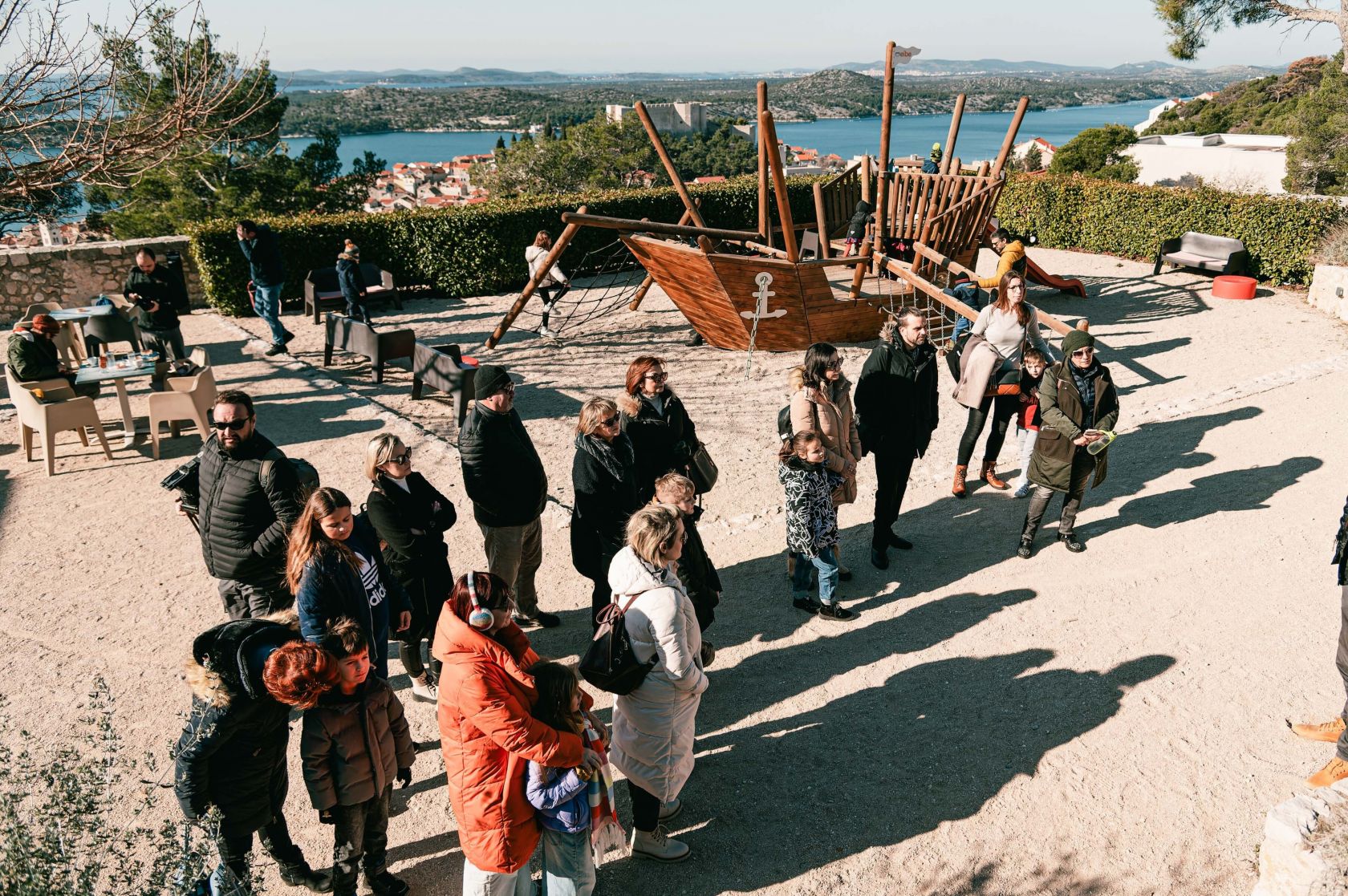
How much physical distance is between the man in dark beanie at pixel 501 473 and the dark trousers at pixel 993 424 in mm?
3490

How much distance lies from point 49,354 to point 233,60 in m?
3.00

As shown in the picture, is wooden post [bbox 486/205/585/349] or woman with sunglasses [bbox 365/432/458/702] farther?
wooden post [bbox 486/205/585/349]

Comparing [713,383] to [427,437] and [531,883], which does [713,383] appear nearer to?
[427,437]

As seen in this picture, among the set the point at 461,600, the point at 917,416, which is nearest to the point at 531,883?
the point at 461,600

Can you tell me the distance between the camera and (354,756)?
2.95 m

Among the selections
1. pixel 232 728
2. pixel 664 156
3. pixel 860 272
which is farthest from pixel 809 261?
pixel 232 728

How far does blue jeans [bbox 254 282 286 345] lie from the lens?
33.8ft

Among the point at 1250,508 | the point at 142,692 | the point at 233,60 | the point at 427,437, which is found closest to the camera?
the point at 142,692

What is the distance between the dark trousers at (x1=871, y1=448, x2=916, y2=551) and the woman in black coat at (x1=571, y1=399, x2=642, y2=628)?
1857mm

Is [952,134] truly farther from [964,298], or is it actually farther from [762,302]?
[762,302]

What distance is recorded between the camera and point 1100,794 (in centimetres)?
375

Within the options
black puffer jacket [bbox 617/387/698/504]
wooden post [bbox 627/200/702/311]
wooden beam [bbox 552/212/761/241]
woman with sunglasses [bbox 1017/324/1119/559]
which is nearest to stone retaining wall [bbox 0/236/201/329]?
wooden post [bbox 627/200/702/311]

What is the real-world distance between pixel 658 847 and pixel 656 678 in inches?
31.0

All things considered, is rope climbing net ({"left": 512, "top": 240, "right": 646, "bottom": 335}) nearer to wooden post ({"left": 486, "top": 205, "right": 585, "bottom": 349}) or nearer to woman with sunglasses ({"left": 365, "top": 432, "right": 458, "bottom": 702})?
wooden post ({"left": 486, "top": 205, "right": 585, "bottom": 349})
